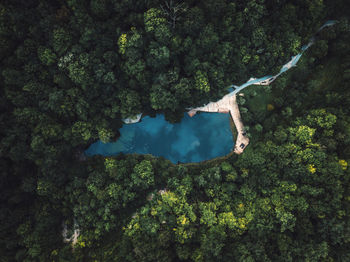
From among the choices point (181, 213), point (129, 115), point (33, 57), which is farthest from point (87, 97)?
point (181, 213)

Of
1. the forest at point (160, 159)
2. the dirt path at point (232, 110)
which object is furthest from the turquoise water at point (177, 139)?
the forest at point (160, 159)

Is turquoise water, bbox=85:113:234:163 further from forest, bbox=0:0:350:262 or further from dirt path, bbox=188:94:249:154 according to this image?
forest, bbox=0:0:350:262

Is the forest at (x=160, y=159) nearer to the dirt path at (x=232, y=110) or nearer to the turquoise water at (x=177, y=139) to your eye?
the dirt path at (x=232, y=110)

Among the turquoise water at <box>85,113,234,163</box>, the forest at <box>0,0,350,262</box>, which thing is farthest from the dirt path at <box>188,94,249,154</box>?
the forest at <box>0,0,350,262</box>

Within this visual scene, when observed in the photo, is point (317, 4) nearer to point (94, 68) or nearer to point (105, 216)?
point (94, 68)

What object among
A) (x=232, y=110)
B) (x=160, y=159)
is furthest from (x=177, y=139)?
(x=232, y=110)

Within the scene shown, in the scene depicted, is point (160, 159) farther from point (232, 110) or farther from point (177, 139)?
point (232, 110)
